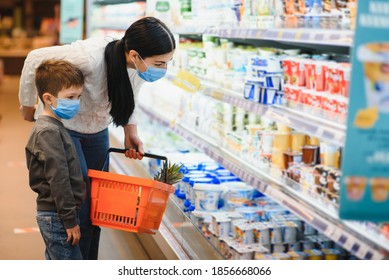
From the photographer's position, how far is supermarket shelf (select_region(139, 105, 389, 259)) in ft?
8.12

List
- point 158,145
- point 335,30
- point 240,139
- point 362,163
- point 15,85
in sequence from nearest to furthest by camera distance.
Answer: point 362,163
point 335,30
point 240,139
point 158,145
point 15,85

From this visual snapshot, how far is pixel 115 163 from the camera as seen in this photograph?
6.07m

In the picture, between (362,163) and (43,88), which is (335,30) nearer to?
(362,163)

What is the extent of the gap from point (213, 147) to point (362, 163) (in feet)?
7.34

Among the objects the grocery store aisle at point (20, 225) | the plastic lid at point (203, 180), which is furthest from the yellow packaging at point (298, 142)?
the grocery store aisle at point (20, 225)

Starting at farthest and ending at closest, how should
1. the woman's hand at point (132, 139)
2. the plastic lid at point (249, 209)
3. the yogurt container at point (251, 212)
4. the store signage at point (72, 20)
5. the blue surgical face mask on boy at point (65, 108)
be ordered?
the store signage at point (72, 20)
the plastic lid at point (249, 209)
the yogurt container at point (251, 212)
the woman's hand at point (132, 139)
the blue surgical face mask on boy at point (65, 108)

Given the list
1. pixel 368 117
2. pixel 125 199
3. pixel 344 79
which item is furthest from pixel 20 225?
pixel 368 117

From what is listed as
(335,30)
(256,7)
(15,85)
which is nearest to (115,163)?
(256,7)

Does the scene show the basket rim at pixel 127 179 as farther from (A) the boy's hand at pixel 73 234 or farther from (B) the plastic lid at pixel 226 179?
(B) the plastic lid at pixel 226 179

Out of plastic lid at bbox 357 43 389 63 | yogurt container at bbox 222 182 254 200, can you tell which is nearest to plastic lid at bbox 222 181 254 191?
yogurt container at bbox 222 182 254 200

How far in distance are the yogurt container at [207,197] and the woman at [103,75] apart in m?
0.70

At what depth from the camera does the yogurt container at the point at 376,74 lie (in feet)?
7.13

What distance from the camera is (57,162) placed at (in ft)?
9.84

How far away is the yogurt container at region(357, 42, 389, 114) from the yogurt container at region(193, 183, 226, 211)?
2140 mm
